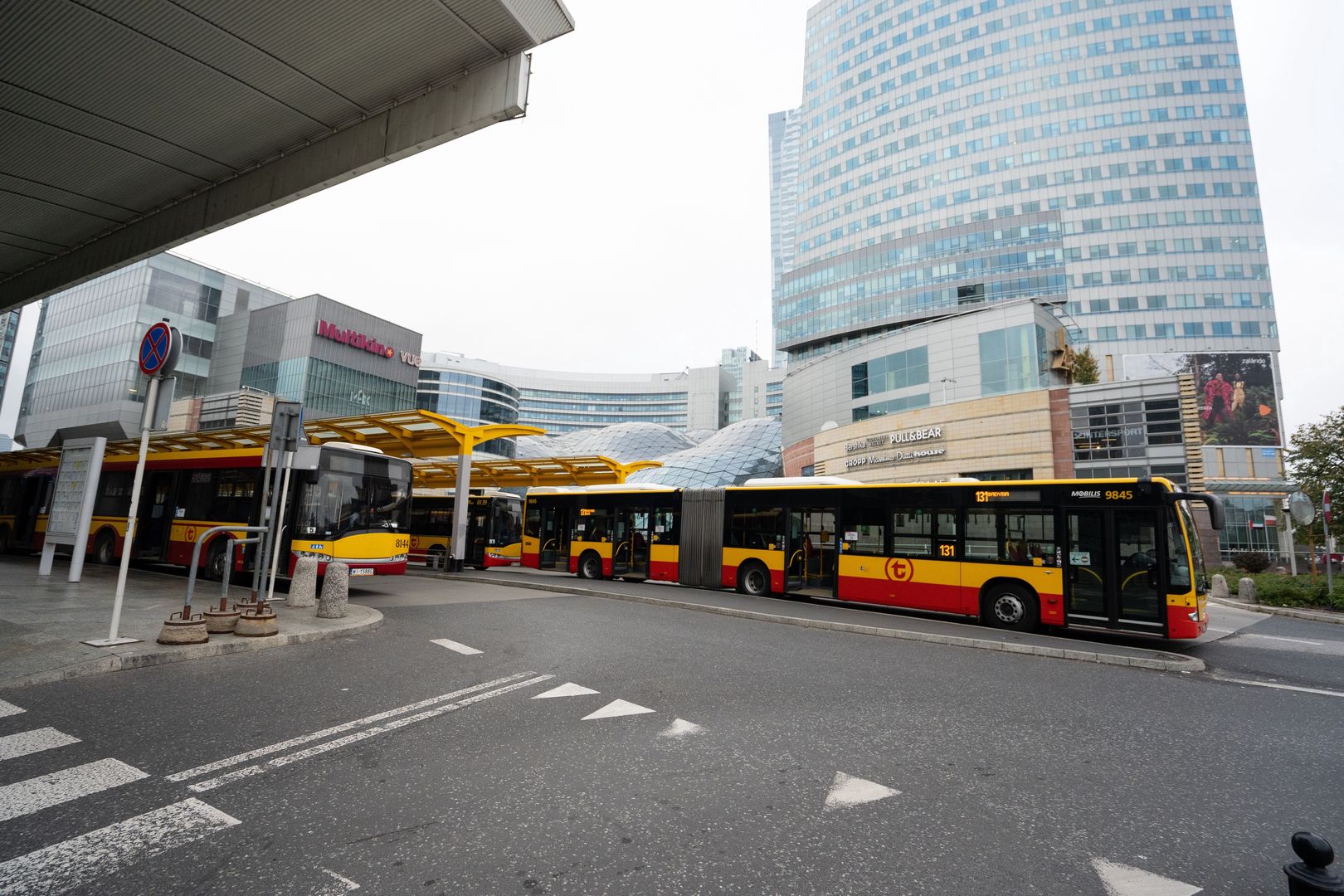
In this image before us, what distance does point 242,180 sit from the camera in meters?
10.6

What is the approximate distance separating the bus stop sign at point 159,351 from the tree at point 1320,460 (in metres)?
29.4

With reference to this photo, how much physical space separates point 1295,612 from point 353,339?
6767 centimetres

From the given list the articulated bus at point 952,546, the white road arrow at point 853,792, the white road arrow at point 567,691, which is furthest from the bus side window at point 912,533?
the white road arrow at point 853,792

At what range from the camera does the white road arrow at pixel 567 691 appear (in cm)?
566

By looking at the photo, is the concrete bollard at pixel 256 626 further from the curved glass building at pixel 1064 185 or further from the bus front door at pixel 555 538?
the curved glass building at pixel 1064 185

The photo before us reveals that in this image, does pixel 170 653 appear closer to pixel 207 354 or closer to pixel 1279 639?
pixel 1279 639

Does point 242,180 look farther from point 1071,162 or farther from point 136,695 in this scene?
point 1071,162

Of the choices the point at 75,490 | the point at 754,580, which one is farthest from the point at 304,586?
the point at 754,580

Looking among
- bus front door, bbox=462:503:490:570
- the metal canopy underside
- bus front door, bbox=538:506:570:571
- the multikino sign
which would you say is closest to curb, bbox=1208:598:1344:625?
bus front door, bbox=538:506:570:571

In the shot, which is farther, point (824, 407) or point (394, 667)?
point (824, 407)

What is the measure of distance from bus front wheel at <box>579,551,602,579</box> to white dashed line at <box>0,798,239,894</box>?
1634cm

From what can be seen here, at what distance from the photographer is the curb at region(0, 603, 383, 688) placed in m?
5.45

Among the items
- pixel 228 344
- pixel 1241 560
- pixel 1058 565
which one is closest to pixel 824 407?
pixel 1241 560

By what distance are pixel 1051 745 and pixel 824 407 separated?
46.5 m
